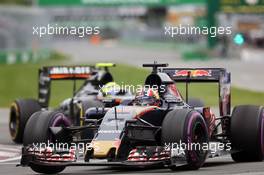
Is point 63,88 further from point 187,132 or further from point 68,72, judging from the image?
point 187,132

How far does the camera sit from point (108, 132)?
46.3 ft

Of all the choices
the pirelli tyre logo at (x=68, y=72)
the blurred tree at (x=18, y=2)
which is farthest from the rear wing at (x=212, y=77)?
the blurred tree at (x=18, y=2)

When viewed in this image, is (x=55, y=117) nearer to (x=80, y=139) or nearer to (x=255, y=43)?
(x=80, y=139)

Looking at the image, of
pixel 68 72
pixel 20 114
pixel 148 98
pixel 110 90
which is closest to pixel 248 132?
pixel 148 98

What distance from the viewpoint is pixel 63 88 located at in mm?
40594

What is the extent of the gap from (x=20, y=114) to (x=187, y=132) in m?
7.09

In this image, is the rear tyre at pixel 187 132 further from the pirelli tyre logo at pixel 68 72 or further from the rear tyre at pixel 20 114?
the pirelli tyre logo at pixel 68 72

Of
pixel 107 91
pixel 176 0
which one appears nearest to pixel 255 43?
pixel 176 0

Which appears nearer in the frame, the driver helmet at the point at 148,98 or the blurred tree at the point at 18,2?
the driver helmet at the point at 148,98

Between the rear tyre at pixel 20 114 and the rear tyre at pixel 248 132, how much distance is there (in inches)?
228

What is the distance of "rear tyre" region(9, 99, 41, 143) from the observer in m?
20.5

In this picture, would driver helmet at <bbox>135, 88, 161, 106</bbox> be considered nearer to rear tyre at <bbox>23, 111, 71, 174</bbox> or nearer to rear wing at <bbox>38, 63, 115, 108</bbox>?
rear tyre at <bbox>23, 111, 71, 174</bbox>

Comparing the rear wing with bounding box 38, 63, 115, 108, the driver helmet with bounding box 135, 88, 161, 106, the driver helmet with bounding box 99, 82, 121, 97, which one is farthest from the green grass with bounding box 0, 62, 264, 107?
the driver helmet with bounding box 135, 88, 161, 106

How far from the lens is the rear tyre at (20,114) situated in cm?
2047
